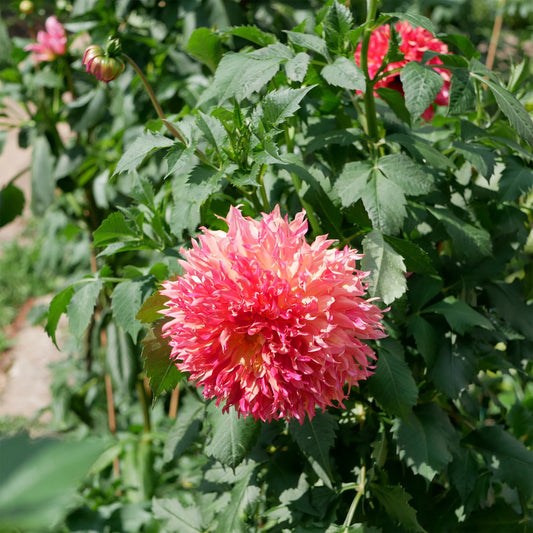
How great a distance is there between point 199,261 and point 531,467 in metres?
0.61

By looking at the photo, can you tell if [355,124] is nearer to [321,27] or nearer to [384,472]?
[321,27]

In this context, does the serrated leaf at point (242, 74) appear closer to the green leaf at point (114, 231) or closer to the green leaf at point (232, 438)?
the green leaf at point (114, 231)

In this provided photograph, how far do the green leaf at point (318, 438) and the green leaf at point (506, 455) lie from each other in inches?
11.7

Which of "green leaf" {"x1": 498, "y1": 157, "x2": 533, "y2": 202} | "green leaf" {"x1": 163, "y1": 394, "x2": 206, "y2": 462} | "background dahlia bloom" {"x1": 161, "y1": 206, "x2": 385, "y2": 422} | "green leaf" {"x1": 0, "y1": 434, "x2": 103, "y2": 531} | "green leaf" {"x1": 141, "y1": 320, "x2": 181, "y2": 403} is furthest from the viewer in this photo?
"green leaf" {"x1": 163, "y1": 394, "x2": 206, "y2": 462}

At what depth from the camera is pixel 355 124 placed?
990 mm

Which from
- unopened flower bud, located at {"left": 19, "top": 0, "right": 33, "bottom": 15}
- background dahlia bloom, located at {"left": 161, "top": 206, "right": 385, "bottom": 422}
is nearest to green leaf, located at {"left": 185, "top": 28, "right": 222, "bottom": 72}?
background dahlia bloom, located at {"left": 161, "top": 206, "right": 385, "bottom": 422}

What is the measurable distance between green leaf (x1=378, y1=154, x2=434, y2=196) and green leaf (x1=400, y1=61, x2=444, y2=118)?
85 millimetres

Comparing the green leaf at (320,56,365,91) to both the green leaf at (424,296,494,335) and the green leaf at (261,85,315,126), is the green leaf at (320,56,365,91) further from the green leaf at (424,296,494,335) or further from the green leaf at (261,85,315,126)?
the green leaf at (424,296,494,335)

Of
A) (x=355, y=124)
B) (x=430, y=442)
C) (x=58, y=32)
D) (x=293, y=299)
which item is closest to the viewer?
(x=293, y=299)

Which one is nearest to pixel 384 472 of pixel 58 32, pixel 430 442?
pixel 430 442

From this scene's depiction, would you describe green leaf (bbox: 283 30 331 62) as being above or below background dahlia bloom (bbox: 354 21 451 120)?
above

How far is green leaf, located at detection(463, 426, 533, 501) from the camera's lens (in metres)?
0.91

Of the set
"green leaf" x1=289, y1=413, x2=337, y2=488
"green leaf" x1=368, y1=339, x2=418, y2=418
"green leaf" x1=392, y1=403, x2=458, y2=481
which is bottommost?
"green leaf" x1=392, y1=403, x2=458, y2=481

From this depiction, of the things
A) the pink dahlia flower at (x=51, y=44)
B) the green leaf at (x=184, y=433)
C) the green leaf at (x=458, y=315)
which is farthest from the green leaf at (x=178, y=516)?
the pink dahlia flower at (x=51, y=44)
